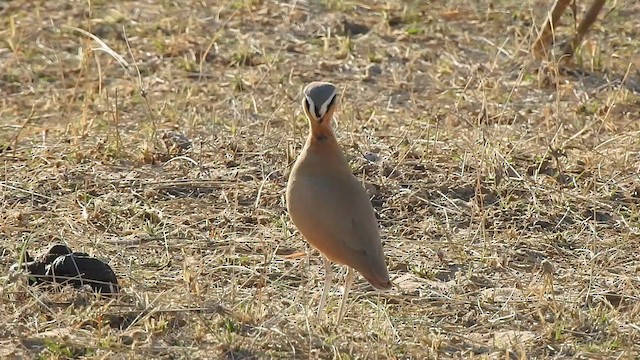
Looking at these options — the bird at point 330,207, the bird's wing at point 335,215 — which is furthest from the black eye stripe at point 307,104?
the bird's wing at point 335,215

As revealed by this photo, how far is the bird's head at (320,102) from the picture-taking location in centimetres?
475

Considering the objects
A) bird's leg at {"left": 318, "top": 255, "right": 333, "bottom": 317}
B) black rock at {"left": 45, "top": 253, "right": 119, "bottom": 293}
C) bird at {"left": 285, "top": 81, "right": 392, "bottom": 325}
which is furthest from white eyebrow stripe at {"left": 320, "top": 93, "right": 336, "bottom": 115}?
black rock at {"left": 45, "top": 253, "right": 119, "bottom": 293}

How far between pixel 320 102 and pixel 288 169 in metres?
1.61

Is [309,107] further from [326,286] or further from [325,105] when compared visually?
[326,286]

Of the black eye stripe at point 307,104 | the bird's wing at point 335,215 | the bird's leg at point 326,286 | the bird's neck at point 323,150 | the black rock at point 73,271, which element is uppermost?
the black eye stripe at point 307,104

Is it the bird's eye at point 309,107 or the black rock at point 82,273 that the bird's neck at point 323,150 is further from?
the black rock at point 82,273

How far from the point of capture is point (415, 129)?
702 centimetres

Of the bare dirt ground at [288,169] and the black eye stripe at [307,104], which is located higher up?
the black eye stripe at [307,104]

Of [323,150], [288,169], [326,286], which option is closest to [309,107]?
[323,150]

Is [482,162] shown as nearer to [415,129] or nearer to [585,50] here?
[415,129]

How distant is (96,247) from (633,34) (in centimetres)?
459

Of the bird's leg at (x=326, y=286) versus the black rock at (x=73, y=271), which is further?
the black rock at (x=73, y=271)

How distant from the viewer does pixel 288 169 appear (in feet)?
20.8

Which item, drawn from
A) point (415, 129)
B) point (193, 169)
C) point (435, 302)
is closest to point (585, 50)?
point (415, 129)
